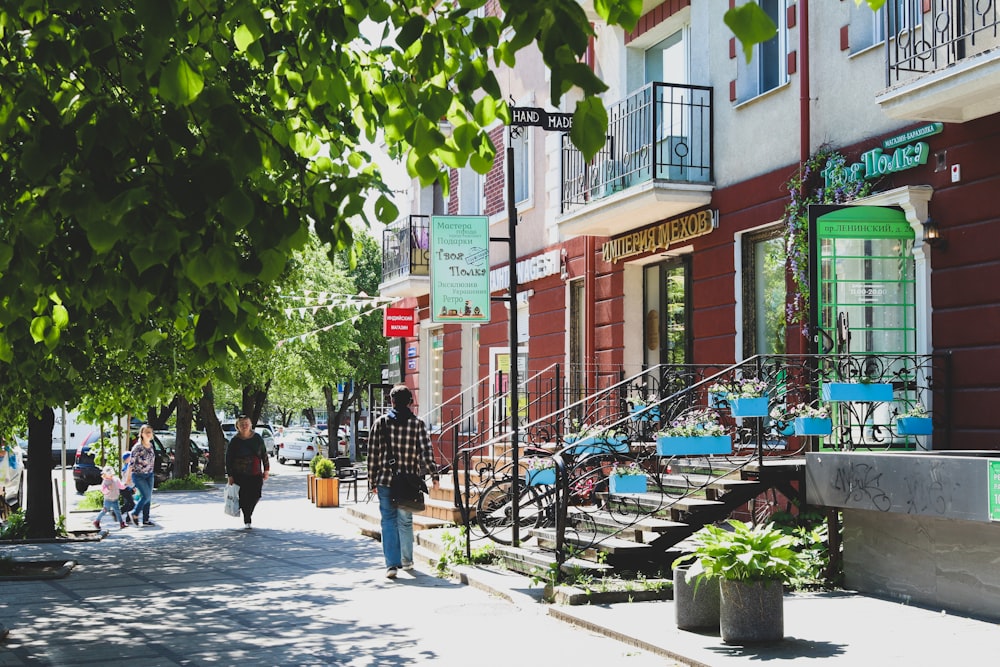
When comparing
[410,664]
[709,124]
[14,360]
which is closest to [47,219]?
[14,360]

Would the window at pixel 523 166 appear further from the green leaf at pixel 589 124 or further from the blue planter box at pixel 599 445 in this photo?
the green leaf at pixel 589 124

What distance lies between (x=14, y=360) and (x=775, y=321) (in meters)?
8.82

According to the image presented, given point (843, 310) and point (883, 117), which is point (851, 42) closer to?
point (883, 117)

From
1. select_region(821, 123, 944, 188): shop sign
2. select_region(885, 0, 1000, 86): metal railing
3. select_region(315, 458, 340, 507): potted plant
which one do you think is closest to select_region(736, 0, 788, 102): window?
select_region(821, 123, 944, 188): shop sign

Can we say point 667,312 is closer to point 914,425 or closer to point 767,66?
point 767,66

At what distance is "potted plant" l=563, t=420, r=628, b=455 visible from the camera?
11867 millimetres

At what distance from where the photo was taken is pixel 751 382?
38.6ft

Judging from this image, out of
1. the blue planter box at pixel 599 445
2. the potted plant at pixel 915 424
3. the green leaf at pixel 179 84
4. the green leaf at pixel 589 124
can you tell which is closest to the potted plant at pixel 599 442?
the blue planter box at pixel 599 445

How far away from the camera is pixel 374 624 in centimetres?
986

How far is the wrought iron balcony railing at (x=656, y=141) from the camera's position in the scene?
1493 cm

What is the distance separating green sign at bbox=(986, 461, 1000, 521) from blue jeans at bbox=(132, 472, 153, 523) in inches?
584

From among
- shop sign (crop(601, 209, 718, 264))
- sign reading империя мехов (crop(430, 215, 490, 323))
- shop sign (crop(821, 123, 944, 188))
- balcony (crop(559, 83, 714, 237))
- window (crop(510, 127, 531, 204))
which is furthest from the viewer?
window (crop(510, 127, 531, 204))

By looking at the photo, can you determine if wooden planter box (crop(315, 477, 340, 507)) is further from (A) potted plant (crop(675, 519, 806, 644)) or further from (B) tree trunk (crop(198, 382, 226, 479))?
(A) potted plant (crop(675, 519, 806, 644))

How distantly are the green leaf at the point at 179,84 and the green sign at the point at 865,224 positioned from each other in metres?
8.06
